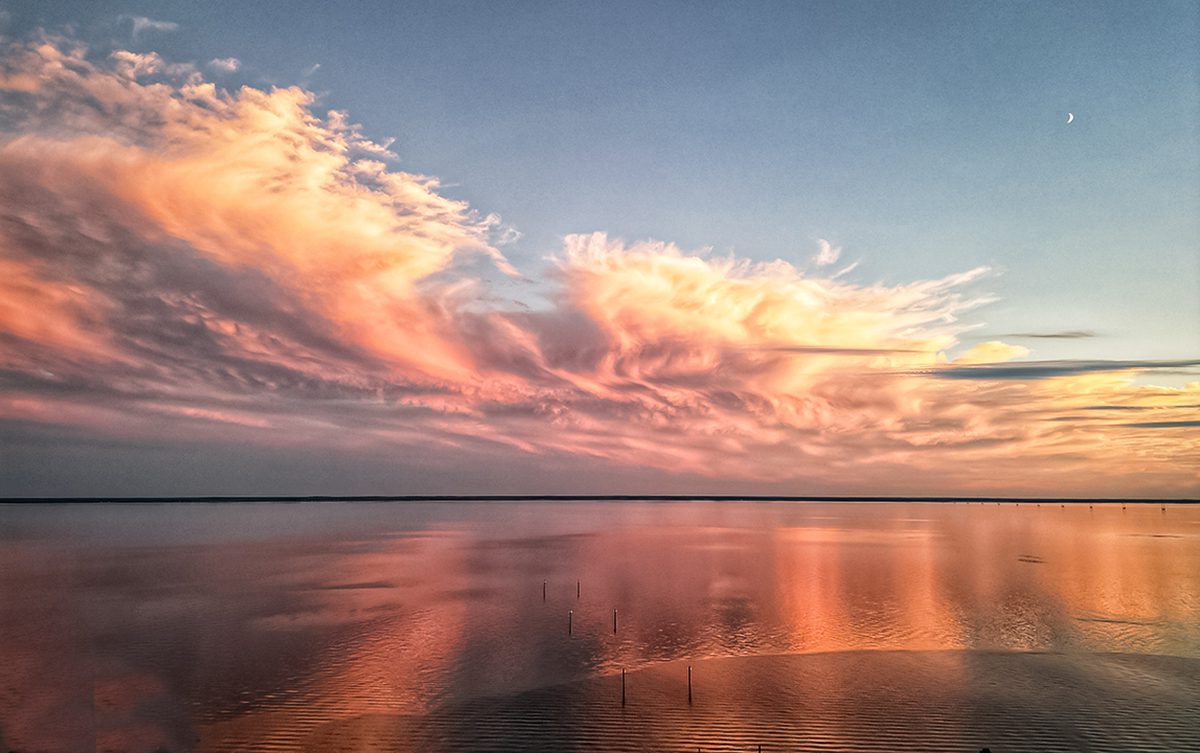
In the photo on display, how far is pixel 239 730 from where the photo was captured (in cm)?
3159

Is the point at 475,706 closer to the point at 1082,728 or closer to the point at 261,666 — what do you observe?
the point at 261,666

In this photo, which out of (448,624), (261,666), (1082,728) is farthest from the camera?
(448,624)

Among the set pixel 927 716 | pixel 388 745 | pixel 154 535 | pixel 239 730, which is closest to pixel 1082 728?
pixel 927 716

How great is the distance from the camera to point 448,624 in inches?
2202

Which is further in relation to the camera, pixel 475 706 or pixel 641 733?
pixel 475 706

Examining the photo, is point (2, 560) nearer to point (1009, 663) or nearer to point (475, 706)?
point (475, 706)

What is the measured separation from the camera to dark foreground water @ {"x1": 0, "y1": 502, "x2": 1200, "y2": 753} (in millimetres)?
31469

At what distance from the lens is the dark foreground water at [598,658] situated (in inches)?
1239

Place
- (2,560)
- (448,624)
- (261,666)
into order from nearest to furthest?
(261,666)
(448,624)
(2,560)

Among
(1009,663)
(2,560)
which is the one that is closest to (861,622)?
(1009,663)

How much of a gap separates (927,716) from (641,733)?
14.4m

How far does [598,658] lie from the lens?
44750mm

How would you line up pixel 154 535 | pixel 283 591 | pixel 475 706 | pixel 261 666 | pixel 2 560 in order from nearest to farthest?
pixel 475 706, pixel 261 666, pixel 283 591, pixel 2 560, pixel 154 535

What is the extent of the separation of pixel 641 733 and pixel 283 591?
57.4 m
